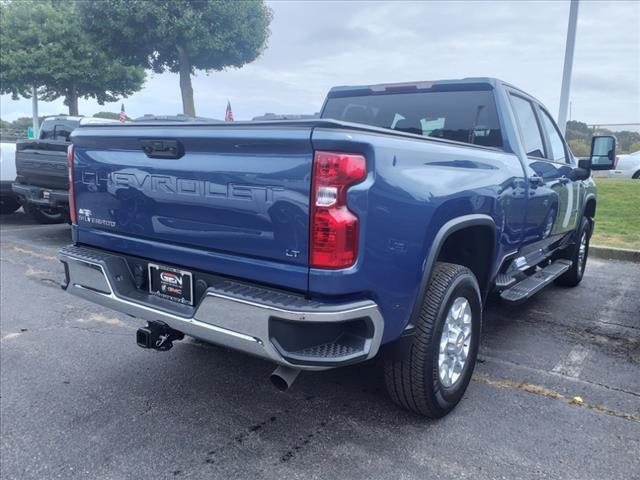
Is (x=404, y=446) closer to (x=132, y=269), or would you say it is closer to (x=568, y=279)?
A: (x=132, y=269)

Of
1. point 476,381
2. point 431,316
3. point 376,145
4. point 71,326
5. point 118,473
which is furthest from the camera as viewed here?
point 71,326

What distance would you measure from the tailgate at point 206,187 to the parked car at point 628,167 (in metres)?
16.9

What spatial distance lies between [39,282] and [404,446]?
4.67 metres

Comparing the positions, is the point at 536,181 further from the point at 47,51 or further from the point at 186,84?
the point at 47,51

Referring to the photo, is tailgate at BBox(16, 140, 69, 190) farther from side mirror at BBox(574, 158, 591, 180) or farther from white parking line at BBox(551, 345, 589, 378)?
white parking line at BBox(551, 345, 589, 378)

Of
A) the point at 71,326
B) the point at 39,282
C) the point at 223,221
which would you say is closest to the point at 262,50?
the point at 39,282

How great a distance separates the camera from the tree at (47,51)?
73.7ft

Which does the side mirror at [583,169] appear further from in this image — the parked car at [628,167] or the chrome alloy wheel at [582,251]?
the parked car at [628,167]

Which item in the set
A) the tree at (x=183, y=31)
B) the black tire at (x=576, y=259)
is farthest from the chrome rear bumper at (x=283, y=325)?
the tree at (x=183, y=31)

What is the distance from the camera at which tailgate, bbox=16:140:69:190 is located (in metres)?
7.74

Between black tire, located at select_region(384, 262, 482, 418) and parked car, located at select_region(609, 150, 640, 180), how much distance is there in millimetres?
15973

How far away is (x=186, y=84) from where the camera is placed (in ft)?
66.1

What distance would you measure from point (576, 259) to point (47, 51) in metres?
23.4

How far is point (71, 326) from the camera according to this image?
447 centimetres
